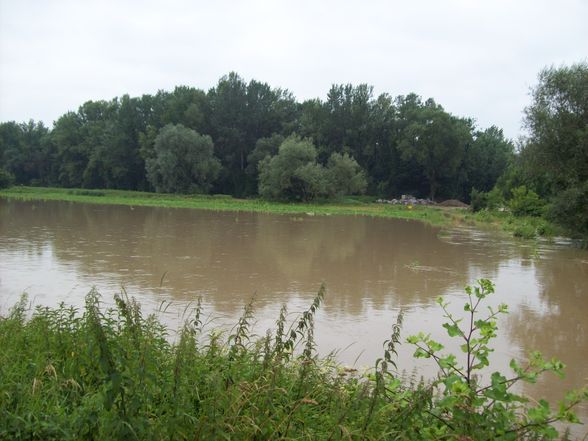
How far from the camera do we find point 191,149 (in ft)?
→ 197

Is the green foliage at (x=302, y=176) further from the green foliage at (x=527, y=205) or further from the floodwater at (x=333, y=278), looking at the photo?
the floodwater at (x=333, y=278)

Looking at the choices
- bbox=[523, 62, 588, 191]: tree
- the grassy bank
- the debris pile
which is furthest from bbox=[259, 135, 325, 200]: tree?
the grassy bank

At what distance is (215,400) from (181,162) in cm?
5836

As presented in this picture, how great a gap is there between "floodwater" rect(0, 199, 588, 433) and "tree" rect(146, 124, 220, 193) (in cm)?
3413

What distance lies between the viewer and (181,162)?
60.1 metres

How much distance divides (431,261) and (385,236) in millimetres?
8598

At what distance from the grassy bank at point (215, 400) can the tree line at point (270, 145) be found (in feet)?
162

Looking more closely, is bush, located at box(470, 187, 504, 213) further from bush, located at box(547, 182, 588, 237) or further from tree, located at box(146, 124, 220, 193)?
tree, located at box(146, 124, 220, 193)

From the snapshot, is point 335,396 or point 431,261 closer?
point 335,396

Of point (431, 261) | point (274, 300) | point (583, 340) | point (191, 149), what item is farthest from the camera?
point (191, 149)

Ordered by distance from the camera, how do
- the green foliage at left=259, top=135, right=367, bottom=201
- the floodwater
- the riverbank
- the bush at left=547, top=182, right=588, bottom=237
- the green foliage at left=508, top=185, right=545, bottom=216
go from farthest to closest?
the green foliage at left=259, top=135, right=367, bottom=201
the green foliage at left=508, top=185, right=545, bottom=216
the riverbank
the bush at left=547, top=182, right=588, bottom=237
the floodwater

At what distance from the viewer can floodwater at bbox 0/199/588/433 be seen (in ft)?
29.4

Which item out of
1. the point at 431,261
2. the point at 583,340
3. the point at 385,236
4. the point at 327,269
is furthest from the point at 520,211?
the point at 583,340

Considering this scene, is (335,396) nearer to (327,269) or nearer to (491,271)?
(327,269)
